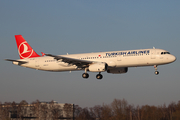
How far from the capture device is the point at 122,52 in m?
52.3

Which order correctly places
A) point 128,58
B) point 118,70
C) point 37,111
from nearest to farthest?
1. point 128,58
2. point 118,70
3. point 37,111

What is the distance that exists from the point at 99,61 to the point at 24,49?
63.5 ft

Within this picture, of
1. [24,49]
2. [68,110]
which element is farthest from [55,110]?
[24,49]

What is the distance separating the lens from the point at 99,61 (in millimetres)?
53594

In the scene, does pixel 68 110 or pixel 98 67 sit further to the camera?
pixel 68 110

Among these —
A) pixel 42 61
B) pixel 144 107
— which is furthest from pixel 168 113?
pixel 42 61

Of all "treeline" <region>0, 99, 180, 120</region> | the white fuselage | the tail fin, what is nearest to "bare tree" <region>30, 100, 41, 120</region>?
"treeline" <region>0, 99, 180, 120</region>

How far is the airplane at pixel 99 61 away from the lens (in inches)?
1997

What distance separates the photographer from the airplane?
5072cm

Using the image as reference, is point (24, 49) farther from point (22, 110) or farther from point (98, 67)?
point (22, 110)

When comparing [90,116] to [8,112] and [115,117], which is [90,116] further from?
[8,112]

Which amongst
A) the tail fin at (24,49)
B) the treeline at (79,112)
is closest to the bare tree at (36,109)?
the treeline at (79,112)

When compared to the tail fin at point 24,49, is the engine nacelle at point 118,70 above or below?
below

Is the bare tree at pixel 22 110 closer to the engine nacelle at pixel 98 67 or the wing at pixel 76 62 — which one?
the wing at pixel 76 62
